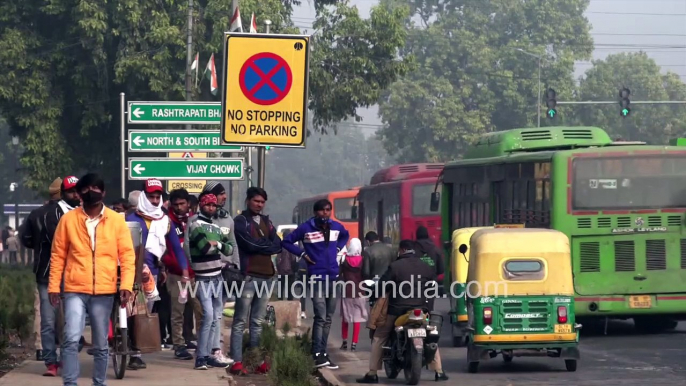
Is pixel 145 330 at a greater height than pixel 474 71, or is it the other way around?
pixel 474 71

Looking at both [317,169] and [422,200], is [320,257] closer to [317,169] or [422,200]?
[422,200]

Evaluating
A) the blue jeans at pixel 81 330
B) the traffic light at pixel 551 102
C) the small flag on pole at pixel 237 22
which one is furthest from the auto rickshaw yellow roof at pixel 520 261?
the traffic light at pixel 551 102

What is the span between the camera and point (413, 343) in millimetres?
12297

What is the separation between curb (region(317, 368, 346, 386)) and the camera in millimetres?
12344

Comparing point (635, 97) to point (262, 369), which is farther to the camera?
point (635, 97)

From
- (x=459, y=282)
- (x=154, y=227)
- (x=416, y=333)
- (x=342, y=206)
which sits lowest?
(x=416, y=333)

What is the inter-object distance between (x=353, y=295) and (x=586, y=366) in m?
3.67

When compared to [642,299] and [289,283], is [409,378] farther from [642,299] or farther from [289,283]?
[289,283]

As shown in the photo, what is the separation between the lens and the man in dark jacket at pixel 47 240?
37.6 feet

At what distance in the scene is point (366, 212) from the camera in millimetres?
34812

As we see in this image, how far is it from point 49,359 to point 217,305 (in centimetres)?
169

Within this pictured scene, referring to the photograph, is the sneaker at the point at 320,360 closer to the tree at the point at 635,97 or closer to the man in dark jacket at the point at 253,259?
the man in dark jacket at the point at 253,259

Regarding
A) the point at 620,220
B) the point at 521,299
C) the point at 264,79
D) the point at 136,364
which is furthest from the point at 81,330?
the point at 620,220

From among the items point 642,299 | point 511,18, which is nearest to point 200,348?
point 642,299
